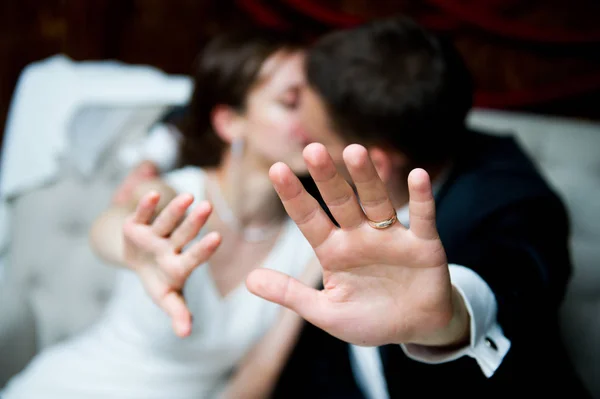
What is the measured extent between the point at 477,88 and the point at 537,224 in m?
0.90

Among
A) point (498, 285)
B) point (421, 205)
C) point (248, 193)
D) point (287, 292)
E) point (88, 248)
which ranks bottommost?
point (88, 248)

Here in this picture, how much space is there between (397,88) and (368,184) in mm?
405

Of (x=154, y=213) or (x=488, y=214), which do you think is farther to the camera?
(x=488, y=214)

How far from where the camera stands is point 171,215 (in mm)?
542

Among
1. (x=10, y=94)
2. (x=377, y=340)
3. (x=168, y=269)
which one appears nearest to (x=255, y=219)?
(x=168, y=269)

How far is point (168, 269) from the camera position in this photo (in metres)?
0.57

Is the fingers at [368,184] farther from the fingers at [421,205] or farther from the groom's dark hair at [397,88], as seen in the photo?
the groom's dark hair at [397,88]

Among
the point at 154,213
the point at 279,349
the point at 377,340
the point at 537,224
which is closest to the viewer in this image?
the point at 377,340

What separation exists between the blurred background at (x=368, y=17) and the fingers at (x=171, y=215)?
1143mm

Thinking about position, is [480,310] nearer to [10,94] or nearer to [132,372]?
[132,372]

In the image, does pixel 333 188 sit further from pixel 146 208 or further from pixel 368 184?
pixel 146 208

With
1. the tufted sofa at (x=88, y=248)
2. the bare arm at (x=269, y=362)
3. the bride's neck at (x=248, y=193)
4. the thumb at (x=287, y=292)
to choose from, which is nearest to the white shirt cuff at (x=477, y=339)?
the thumb at (x=287, y=292)

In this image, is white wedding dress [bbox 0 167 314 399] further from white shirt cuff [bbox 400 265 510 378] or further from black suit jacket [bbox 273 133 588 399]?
white shirt cuff [bbox 400 265 510 378]

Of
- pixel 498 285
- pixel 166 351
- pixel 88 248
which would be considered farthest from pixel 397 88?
pixel 88 248
